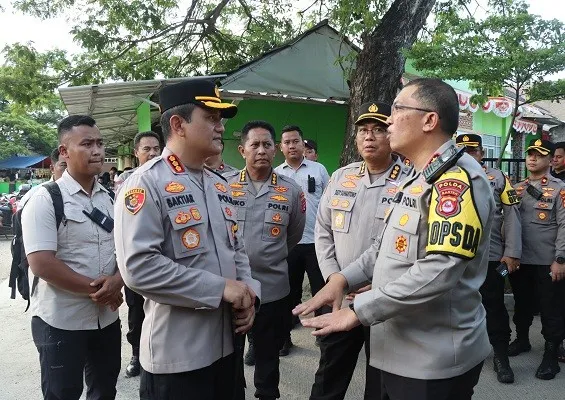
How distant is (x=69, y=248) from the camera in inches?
101

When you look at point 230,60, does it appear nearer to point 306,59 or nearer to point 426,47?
point 306,59

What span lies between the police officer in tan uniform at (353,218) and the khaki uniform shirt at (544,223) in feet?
6.46

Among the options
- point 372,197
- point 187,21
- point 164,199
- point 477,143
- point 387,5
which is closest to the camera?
point 164,199

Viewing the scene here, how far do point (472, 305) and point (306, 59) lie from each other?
7.25 m

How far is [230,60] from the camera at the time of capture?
1102 centimetres

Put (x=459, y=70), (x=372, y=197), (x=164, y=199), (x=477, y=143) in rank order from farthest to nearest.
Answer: (x=459, y=70)
(x=477, y=143)
(x=372, y=197)
(x=164, y=199)

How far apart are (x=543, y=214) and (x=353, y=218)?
2373 millimetres

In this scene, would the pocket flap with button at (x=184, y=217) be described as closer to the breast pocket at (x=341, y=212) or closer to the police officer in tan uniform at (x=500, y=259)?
the breast pocket at (x=341, y=212)

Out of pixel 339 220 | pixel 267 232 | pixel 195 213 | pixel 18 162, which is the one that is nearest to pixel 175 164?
pixel 195 213

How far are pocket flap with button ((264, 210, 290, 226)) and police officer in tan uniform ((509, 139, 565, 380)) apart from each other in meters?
2.46

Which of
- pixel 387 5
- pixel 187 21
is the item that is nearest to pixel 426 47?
pixel 387 5

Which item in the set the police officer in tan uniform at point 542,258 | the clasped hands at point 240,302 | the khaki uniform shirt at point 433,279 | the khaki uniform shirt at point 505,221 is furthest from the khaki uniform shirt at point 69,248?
the police officer in tan uniform at point 542,258

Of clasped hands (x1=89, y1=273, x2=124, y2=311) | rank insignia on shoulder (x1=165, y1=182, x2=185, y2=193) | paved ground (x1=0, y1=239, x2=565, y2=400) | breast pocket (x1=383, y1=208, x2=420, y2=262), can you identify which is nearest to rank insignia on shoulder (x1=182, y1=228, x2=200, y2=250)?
rank insignia on shoulder (x1=165, y1=182, x2=185, y2=193)

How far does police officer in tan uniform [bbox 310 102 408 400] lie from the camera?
290 cm
